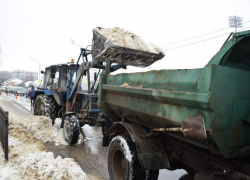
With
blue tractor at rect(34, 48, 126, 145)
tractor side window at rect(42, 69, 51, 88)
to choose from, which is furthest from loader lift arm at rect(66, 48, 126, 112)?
tractor side window at rect(42, 69, 51, 88)

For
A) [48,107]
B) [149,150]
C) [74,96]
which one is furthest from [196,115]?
[48,107]

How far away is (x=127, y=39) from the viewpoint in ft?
15.4

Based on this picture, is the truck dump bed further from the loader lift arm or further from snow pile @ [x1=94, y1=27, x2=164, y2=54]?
the loader lift arm

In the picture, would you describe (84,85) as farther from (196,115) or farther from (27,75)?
(27,75)

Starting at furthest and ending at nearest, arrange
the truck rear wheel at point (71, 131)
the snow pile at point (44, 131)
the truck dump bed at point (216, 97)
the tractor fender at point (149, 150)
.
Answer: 1. the snow pile at point (44, 131)
2. the truck rear wheel at point (71, 131)
3. the tractor fender at point (149, 150)
4. the truck dump bed at point (216, 97)

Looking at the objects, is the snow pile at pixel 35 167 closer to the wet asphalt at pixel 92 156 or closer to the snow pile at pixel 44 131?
the wet asphalt at pixel 92 156

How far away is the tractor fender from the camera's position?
281 cm

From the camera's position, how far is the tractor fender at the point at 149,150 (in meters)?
2.81

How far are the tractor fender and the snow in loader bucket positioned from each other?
6.62ft

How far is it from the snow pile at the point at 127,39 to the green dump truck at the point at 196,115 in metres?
1.52

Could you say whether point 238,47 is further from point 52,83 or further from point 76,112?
point 52,83

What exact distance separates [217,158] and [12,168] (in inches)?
137

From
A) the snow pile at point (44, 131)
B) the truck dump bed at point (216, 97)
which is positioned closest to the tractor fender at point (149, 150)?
the truck dump bed at point (216, 97)

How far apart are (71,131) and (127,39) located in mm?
3174
